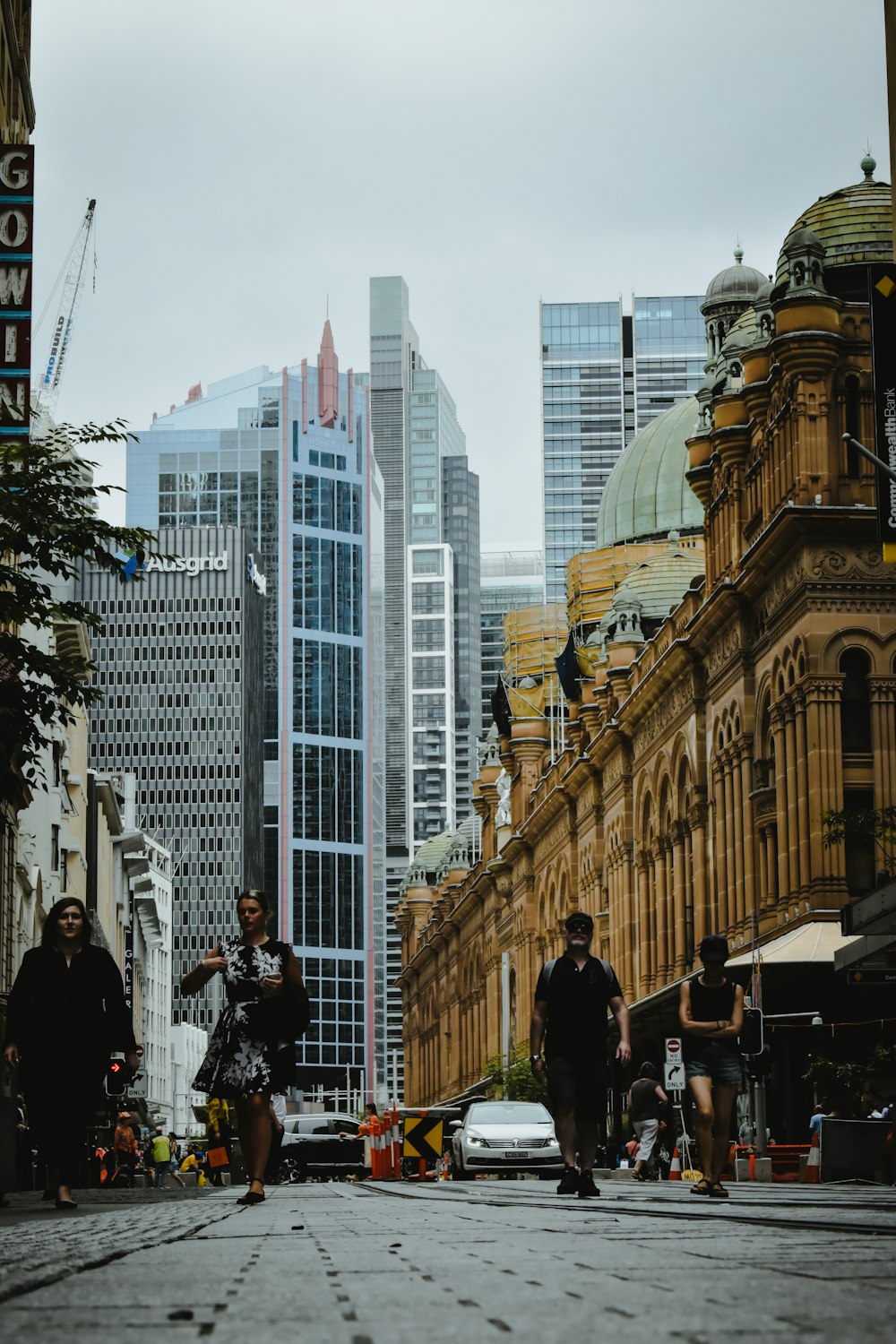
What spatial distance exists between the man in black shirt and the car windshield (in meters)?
17.4

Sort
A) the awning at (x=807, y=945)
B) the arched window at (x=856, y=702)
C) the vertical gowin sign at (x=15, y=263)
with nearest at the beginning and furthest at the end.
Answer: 1. the vertical gowin sign at (x=15, y=263)
2. the awning at (x=807, y=945)
3. the arched window at (x=856, y=702)

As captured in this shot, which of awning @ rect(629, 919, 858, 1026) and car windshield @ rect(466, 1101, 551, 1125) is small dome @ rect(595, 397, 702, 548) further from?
car windshield @ rect(466, 1101, 551, 1125)

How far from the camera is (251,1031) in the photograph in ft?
46.3

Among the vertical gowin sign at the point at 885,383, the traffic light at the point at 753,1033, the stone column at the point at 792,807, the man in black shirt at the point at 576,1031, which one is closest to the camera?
the man in black shirt at the point at 576,1031

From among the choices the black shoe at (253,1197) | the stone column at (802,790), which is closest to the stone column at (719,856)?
the stone column at (802,790)

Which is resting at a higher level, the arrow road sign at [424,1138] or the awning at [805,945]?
the awning at [805,945]

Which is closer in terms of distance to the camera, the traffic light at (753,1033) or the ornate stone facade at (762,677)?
the traffic light at (753,1033)

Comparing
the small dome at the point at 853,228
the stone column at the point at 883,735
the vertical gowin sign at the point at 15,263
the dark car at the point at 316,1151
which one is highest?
the small dome at the point at 853,228

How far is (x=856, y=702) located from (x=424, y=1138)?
17.9m

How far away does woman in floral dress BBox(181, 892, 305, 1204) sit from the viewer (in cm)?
1404

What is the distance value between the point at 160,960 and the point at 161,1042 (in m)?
6.08

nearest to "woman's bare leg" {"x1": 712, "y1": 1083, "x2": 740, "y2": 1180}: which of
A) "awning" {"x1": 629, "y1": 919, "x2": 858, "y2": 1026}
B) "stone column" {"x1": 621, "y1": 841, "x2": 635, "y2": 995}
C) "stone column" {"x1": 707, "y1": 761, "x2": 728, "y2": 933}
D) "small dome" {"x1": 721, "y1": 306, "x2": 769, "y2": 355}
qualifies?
"awning" {"x1": 629, "y1": 919, "x2": 858, "y2": 1026}

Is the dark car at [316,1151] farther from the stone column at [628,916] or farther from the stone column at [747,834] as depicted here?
the stone column at [628,916]

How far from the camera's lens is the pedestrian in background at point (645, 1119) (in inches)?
1252
